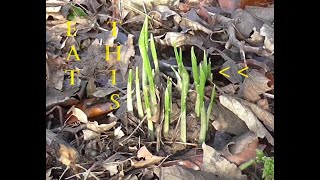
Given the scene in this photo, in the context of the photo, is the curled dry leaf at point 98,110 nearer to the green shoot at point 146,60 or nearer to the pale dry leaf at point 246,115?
the green shoot at point 146,60

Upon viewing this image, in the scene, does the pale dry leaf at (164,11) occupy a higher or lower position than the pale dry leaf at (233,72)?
higher

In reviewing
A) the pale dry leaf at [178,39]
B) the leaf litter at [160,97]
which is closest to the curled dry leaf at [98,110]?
the leaf litter at [160,97]

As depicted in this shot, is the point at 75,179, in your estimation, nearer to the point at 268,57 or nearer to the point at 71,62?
the point at 71,62

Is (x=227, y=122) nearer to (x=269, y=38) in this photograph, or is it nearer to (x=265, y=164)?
(x=265, y=164)

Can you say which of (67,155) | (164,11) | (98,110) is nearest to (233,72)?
(164,11)

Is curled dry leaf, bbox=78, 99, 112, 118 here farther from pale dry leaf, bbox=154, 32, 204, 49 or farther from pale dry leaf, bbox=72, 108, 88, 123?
pale dry leaf, bbox=154, 32, 204, 49
